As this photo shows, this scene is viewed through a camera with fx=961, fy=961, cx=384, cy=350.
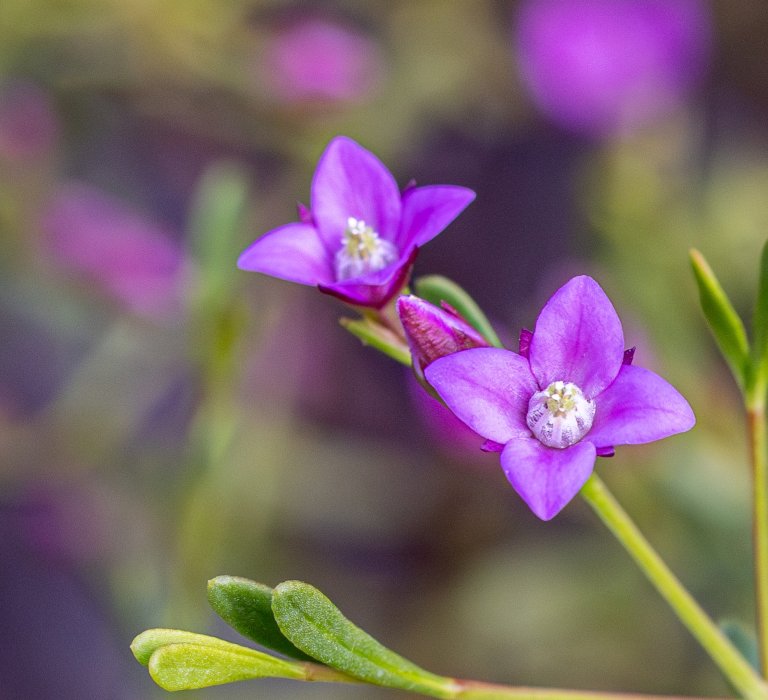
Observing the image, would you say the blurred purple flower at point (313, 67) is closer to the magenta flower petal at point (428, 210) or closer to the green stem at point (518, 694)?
the magenta flower petal at point (428, 210)

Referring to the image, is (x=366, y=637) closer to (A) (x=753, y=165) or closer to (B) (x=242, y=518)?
(B) (x=242, y=518)

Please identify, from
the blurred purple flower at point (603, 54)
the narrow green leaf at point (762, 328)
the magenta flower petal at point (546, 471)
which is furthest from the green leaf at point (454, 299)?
the blurred purple flower at point (603, 54)

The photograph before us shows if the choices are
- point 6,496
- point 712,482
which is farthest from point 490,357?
point 6,496

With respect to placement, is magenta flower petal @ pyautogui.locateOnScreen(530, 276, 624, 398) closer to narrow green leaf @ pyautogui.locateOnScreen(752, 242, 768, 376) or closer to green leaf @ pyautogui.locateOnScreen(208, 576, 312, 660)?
narrow green leaf @ pyautogui.locateOnScreen(752, 242, 768, 376)

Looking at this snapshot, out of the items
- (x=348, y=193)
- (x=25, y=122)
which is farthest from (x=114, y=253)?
(x=348, y=193)

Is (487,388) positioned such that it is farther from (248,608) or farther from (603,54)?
(603,54)

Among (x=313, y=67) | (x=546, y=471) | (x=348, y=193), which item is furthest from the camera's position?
(x=313, y=67)
